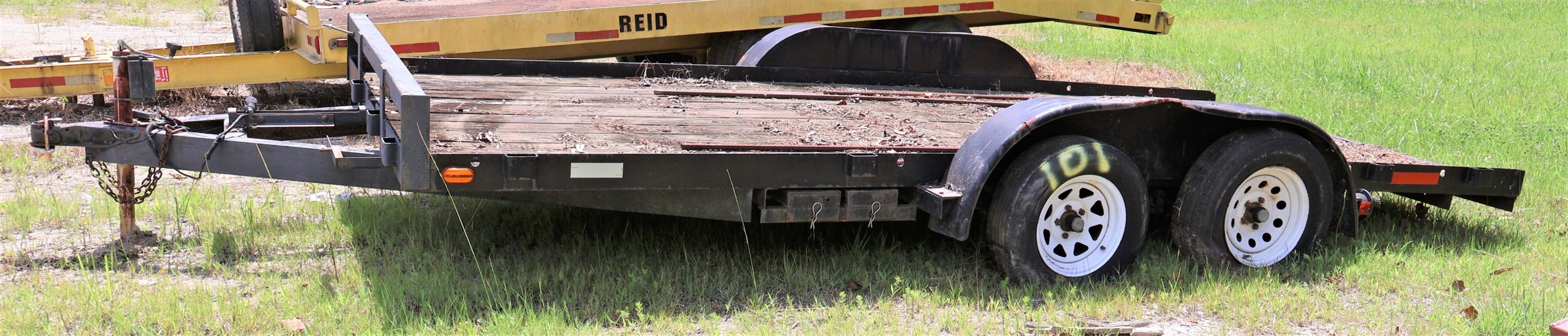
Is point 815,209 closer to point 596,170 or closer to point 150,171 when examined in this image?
point 596,170

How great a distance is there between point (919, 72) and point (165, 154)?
135 inches

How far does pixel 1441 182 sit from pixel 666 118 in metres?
3.43

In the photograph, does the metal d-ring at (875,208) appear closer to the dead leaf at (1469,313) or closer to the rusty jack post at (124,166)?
the dead leaf at (1469,313)

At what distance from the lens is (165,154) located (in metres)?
3.95

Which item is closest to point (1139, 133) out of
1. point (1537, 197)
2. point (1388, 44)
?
point (1537, 197)

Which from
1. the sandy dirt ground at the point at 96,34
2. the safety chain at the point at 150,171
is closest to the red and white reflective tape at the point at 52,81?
the safety chain at the point at 150,171

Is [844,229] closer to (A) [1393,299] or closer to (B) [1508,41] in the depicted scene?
(A) [1393,299]

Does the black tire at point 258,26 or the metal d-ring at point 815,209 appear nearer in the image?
the metal d-ring at point 815,209

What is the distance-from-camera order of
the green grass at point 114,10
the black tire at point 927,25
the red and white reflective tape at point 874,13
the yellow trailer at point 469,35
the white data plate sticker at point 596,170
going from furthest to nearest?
the green grass at point 114,10, the black tire at point 927,25, the red and white reflective tape at point 874,13, the yellow trailer at point 469,35, the white data plate sticker at point 596,170

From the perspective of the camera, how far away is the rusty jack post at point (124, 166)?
4.01 meters

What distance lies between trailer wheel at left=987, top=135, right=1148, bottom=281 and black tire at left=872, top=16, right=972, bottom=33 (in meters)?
4.26

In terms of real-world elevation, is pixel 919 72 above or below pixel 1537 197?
above

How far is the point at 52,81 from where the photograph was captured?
6457mm

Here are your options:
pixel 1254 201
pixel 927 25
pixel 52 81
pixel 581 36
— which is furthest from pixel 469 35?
pixel 1254 201
